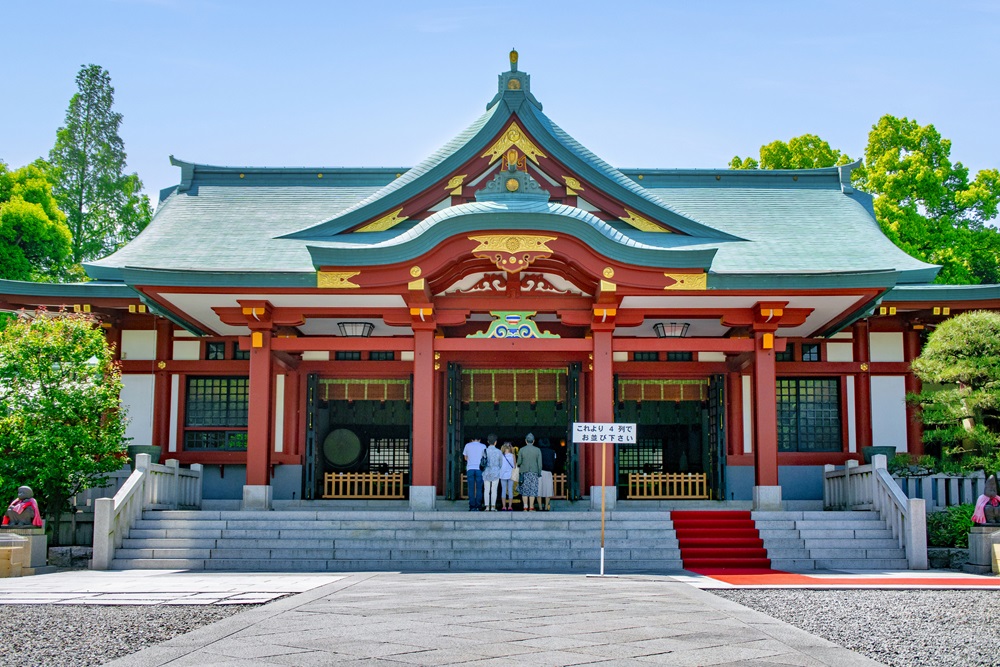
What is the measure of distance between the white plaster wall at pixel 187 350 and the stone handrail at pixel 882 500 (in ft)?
40.2

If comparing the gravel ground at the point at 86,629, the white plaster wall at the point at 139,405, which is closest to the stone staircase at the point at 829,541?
the gravel ground at the point at 86,629

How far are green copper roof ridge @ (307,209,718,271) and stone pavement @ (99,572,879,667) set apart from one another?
6.89 m

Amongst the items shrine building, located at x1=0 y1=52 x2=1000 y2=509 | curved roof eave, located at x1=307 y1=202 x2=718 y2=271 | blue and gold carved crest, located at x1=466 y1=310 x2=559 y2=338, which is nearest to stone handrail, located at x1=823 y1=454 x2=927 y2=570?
shrine building, located at x1=0 y1=52 x2=1000 y2=509

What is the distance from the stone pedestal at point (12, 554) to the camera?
13914 mm

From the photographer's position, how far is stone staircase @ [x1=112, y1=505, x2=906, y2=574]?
14945mm

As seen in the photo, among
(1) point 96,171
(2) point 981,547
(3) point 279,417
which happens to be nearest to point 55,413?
(3) point 279,417

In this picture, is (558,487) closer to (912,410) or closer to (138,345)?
(912,410)

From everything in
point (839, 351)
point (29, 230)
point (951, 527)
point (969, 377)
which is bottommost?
point (951, 527)

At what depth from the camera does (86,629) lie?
8805 millimetres

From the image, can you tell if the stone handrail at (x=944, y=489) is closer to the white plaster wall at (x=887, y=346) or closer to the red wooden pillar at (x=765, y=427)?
the red wooden pillar at (x=765, y=427)

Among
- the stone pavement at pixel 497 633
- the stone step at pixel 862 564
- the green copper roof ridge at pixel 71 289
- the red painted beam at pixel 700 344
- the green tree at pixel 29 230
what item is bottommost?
the stone step at pixel 862 564

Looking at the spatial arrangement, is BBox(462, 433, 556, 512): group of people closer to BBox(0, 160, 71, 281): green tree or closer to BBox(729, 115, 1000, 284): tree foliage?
BBox(729, 115, 1000, 284): tree foliage

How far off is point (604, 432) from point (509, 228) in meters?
4.03

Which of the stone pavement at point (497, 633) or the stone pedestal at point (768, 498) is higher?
the stone pedestal at point (768, 498)
